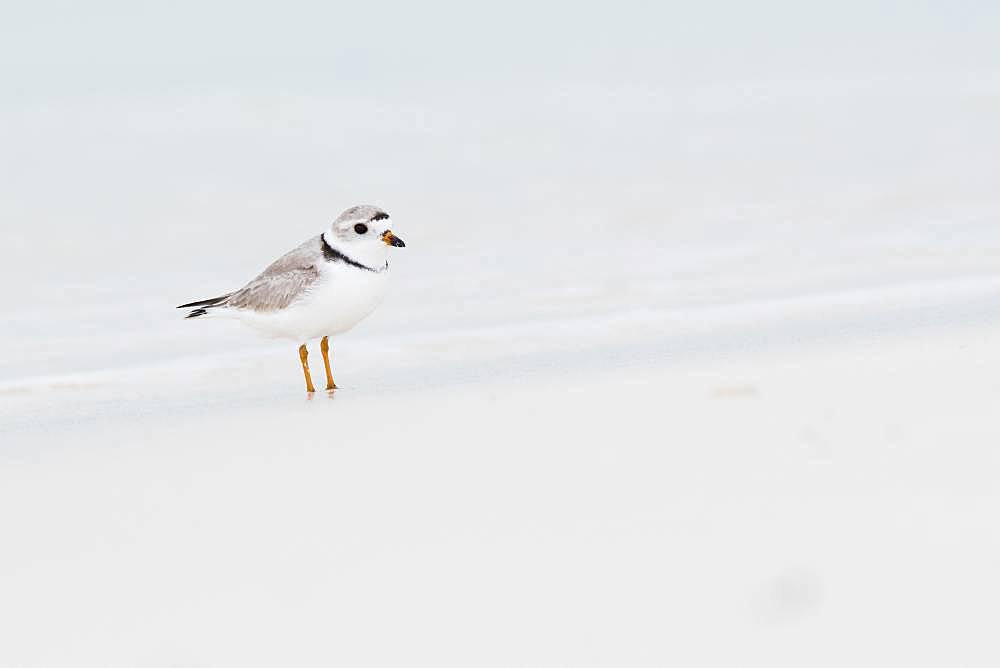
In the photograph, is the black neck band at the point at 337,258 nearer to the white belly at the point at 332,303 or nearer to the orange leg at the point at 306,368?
the white belly at the point at 332,303

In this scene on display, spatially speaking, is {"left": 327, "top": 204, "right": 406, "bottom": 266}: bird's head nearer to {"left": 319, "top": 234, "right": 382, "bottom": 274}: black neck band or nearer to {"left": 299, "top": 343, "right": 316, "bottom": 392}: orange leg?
{"left": 319, "top": 234, "right": 382, "bottom": 274}: black neck band

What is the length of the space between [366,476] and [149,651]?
50.5 inches

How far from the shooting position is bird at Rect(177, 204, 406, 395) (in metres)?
6.57

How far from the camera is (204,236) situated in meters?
11.9

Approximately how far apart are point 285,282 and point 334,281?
252mm

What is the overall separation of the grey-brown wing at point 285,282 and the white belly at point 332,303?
4cm

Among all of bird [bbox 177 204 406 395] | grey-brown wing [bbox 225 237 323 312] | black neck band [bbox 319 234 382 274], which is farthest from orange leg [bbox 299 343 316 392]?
black neck band [bbox 319 234 382 274]

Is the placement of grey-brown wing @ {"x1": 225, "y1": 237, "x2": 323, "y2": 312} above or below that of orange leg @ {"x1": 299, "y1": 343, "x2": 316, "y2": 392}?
above

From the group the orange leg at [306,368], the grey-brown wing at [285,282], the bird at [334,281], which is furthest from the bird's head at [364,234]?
the orange leg at [306,368]

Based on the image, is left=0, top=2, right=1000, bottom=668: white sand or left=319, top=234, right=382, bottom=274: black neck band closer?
left=0, top=2, right=1000, bottom=668: white sand

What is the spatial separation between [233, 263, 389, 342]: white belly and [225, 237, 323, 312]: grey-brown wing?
0.12ft

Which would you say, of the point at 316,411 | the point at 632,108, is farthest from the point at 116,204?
the point at 316,411

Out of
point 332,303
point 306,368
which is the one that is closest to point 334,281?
point 332,303

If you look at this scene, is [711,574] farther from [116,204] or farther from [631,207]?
[116,204]
